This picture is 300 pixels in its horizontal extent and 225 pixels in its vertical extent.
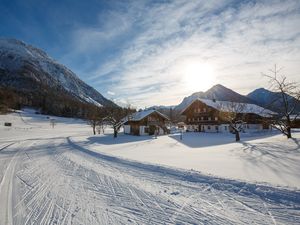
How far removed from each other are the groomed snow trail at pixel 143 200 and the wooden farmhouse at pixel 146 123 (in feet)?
126

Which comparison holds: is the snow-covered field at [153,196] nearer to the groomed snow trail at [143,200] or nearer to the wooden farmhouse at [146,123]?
the groomed snow trail at [143,200]

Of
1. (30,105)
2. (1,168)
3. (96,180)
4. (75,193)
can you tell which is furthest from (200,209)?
(30,105)

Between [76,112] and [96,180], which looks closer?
[96,180]

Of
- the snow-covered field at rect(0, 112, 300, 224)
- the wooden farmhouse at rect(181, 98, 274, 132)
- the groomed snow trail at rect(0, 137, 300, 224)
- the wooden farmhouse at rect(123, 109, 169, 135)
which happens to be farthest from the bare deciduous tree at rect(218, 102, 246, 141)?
the groomed snow trail at rect(0, 137, 300, 224)

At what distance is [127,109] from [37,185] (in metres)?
45.1

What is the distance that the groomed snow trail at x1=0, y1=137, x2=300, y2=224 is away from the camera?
6297 millimetres

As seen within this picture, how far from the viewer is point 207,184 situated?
928 centimetres

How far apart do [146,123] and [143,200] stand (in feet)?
142

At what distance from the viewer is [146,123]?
51031 millimetres

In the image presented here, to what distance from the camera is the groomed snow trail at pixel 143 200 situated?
20.7 feet

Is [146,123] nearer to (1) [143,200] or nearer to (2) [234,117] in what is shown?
(2) [234,117]

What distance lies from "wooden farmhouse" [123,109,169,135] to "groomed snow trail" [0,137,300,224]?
38.5 meters

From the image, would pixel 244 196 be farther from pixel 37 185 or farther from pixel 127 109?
pixel 127 109

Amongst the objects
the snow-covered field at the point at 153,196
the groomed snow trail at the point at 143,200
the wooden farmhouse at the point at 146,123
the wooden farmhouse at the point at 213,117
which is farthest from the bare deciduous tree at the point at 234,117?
A: the groomed snow trail at the point at 143,200
